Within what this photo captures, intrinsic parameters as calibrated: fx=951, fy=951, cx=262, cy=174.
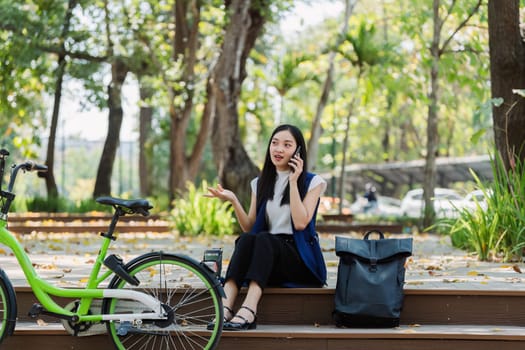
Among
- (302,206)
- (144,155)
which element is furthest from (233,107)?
(144,155)

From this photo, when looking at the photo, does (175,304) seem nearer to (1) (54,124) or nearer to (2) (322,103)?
(2) (322,103)

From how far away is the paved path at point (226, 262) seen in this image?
710cm

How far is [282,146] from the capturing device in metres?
6.41

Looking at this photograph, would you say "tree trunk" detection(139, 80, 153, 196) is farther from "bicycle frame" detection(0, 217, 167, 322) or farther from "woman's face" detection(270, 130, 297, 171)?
"bicycle frame" detection(0, 217, 167, 322)

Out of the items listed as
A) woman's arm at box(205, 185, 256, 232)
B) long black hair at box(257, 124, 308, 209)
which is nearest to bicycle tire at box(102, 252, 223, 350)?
woman's arm at box(205, 185, 256, 232)

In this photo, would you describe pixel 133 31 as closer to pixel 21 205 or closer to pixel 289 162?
pixel 21 205

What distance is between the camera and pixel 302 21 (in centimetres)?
2202

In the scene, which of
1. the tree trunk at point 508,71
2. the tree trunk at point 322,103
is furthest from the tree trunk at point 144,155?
the tree trunk at point 508,71

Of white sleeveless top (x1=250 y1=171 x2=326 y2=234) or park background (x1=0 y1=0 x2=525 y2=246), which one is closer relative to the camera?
white sleeveless top (x1=250 y1=171 x2=326 y2=234)

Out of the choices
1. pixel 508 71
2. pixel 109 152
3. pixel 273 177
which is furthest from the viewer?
pixel 109 152

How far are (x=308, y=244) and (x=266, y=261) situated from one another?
17.0 inches

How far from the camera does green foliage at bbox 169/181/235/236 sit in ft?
50.8

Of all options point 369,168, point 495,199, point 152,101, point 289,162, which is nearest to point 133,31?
point 152,101

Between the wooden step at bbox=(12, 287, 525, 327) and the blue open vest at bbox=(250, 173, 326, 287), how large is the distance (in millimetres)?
138
